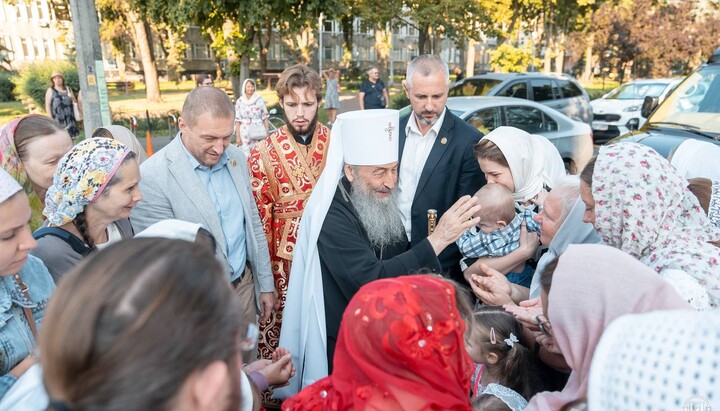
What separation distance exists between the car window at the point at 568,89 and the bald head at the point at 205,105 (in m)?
10.7

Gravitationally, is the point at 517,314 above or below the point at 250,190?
below

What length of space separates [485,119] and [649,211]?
6.05 meters

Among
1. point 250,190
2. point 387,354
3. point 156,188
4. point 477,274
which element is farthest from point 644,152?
point 156,188

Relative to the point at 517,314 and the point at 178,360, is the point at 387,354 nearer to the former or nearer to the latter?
the point at 178,360

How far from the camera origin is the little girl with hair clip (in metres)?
2.27

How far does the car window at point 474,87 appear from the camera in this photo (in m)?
11.0

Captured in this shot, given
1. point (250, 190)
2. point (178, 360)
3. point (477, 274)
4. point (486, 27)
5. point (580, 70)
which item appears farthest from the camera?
point (580, 70)

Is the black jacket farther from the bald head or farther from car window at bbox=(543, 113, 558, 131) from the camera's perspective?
car window at bbox=(543, 113, 558, 131)

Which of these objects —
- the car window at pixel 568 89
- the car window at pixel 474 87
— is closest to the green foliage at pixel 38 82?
the car window at pixel 474 87

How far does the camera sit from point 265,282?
3404 mm

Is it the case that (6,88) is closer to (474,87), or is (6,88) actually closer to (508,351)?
(474,87)

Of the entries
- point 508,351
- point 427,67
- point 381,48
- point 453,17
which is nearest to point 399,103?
point 453,17

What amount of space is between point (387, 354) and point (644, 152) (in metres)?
1.51

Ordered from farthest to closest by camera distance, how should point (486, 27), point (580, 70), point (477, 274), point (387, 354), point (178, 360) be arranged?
1. point (580, 70)
2. point (486, 27)
3. point (477, 274)
4. point (387, 354)
5. point (178, 360)
